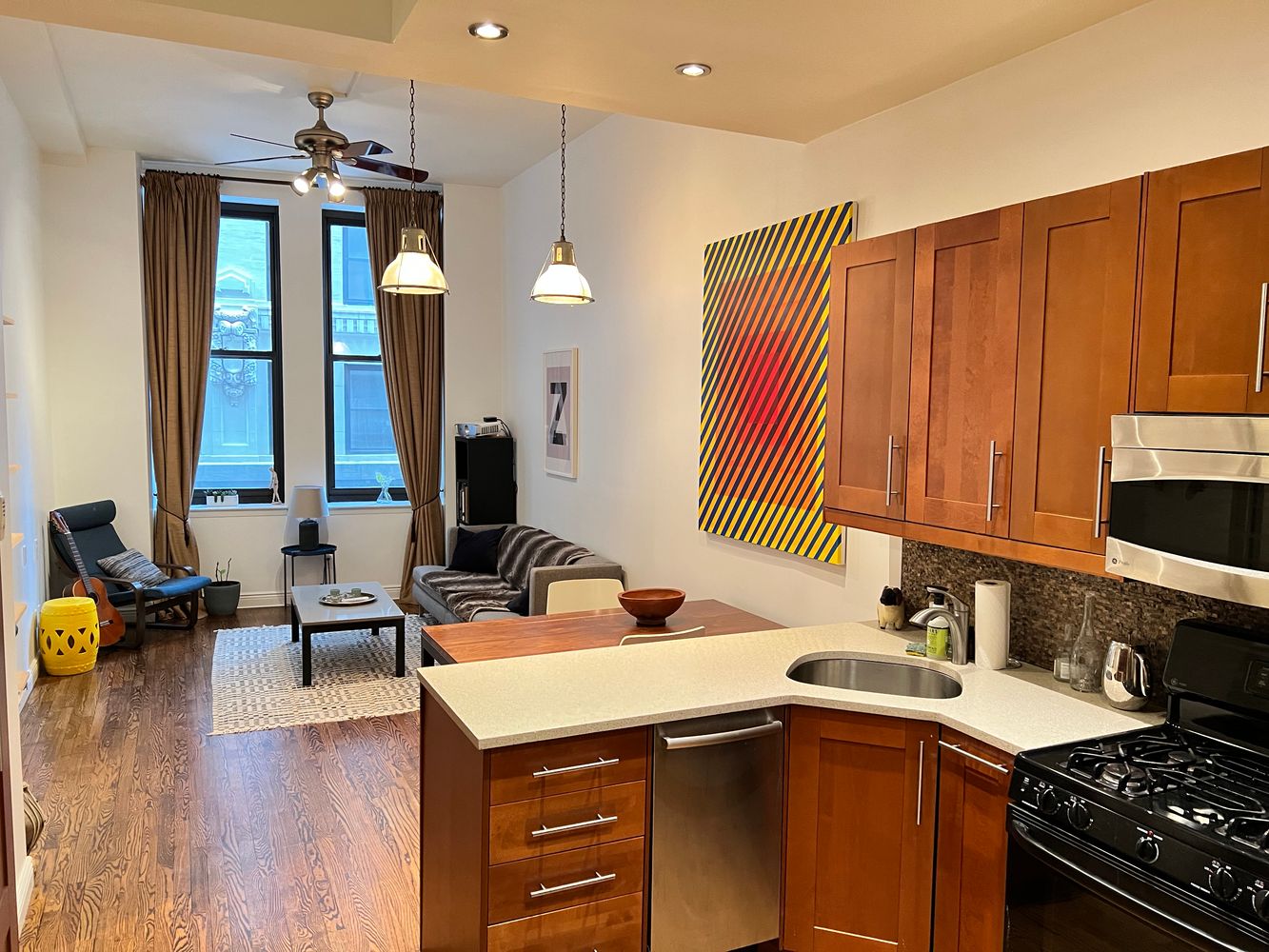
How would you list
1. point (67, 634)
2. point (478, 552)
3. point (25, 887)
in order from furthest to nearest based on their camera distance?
1. point (478, 552)
2. point (67, 634)
3. point (25, 887)

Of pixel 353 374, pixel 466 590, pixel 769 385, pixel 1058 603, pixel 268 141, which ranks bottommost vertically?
pixel 466 590

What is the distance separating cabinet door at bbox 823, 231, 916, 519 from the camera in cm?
276

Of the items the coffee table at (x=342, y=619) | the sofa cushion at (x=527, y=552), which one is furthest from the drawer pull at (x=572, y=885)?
the coffee table at (x=342, y=619)

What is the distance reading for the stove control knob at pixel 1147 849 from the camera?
1.72 m

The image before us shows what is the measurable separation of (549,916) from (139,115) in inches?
222

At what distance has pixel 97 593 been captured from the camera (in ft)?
19.9

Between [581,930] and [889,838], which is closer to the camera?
[581,930]

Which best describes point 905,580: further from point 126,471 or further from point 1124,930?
point 126,471

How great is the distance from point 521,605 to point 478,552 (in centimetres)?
135

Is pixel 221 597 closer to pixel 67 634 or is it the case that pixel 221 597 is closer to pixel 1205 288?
pixel 67 634

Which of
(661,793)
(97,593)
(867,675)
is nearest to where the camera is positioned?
(661,793)

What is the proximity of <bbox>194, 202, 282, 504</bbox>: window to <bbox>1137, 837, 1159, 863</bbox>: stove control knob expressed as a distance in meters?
7.04

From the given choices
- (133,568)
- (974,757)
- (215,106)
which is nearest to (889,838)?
(974,757)

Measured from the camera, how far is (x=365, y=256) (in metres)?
7.77
